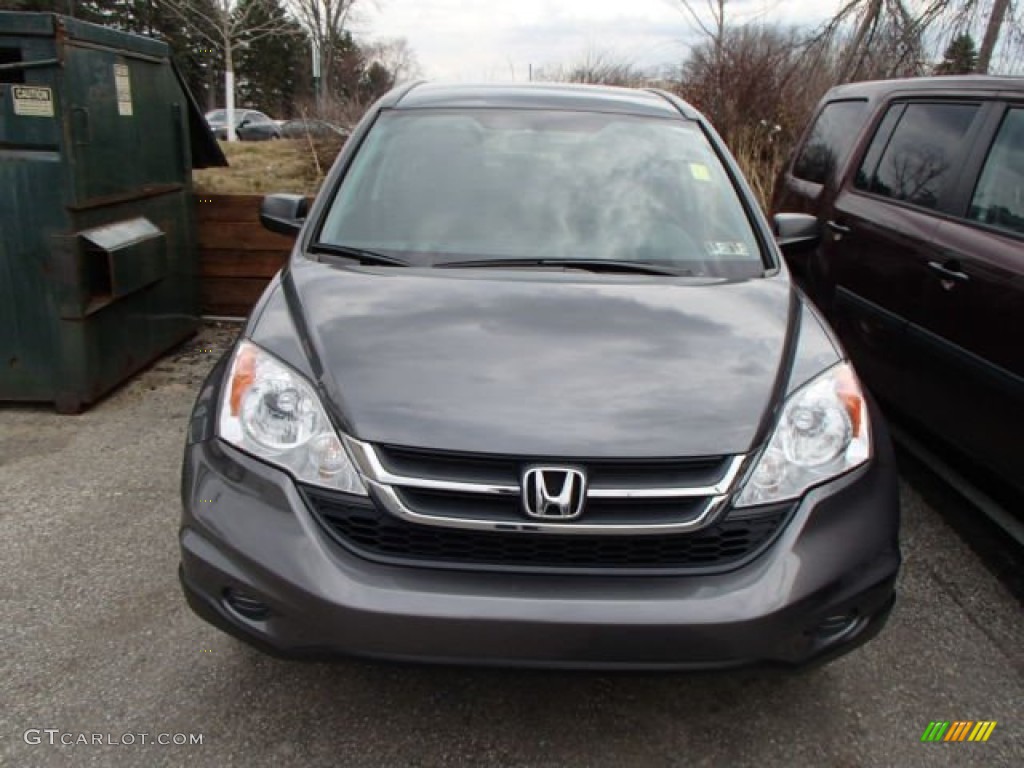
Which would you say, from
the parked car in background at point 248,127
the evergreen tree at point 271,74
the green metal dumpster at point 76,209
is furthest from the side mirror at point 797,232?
the evergreen tree at point 271,74

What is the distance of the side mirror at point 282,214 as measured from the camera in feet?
10.3

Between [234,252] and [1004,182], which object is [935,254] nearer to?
[1004,182]

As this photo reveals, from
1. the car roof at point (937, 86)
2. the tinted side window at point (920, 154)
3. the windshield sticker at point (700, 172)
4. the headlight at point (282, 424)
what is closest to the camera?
the headlight at point (282, 424)

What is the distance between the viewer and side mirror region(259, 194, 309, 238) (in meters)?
3.14

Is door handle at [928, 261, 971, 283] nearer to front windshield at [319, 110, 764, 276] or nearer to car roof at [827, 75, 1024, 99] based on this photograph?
car roof at [827, 75, 1024, 99]

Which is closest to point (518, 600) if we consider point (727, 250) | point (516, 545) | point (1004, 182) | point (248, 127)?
point (516, 545)

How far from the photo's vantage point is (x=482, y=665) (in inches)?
70.9

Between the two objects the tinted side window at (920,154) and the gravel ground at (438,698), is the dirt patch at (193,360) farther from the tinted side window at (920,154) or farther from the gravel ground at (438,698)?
the tinted side window at (920,154)

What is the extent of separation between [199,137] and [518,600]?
5.36m

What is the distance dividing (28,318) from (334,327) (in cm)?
300

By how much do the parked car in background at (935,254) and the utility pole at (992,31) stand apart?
23.8ft

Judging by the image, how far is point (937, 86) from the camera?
3982mm

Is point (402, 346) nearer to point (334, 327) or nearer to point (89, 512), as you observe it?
point (334, 327)

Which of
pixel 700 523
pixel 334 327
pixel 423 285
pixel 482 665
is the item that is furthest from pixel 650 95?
pixel 482 665
